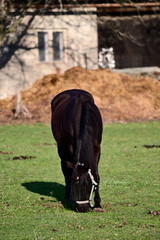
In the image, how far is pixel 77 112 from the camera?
654 cm

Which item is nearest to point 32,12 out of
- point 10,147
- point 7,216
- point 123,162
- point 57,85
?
point 57,85

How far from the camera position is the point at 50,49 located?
22.9 metres

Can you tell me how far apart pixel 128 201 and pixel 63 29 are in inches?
678

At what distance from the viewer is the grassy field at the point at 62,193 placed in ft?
18.3

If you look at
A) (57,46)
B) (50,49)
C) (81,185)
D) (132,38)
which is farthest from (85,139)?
(132,38)

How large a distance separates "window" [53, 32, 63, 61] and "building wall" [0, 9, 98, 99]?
0.23 meters

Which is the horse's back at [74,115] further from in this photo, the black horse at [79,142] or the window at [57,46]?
the window at [57,46]

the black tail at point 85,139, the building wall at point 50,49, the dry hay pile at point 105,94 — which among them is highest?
the black tail at point 85,139

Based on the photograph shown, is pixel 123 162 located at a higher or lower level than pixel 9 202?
lower

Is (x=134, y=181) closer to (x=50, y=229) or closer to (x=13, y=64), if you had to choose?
(x=50, y=229)

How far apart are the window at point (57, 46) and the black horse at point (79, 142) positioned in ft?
51.7

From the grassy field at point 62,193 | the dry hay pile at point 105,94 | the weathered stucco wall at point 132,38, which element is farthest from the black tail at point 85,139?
the weathered stucco wall at point 132,38

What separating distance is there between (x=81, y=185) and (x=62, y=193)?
204cm

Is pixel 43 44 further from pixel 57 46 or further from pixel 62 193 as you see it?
pixel 62 193
